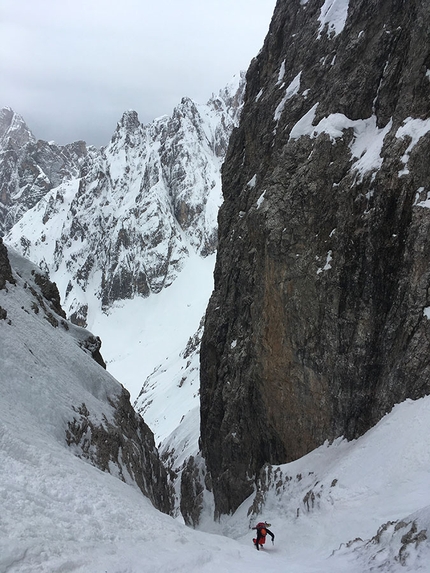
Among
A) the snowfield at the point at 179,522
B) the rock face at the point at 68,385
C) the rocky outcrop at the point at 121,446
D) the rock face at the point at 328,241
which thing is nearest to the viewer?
the snowfield at the point at 179,522

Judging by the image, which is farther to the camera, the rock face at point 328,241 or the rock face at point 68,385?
the rock face at point 68,385

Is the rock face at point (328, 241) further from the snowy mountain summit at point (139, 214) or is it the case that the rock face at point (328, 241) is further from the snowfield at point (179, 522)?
the snowy mountain summit at point (139, 214)

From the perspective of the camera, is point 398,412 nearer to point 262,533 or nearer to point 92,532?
point 262,533

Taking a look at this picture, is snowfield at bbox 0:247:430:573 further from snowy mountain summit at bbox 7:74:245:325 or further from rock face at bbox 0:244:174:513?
snowy mountain summit at bbox 7:74:245:325

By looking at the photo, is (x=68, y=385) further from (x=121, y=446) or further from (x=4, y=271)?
(x=4, y=271)

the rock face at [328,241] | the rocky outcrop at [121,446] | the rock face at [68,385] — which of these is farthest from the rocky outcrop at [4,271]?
the rock face at [328,241]

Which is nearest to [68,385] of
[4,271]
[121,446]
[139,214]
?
[121,446]

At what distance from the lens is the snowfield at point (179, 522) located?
8.84m

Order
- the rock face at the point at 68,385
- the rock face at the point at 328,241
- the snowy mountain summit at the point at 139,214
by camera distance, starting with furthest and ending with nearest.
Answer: the snowy mountain summit at the point at 139,214
the rock face at the point at 68,385
the rock face at the point at 328,241

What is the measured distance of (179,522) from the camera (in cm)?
1515

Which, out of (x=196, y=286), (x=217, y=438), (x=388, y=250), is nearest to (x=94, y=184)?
(x=196, y=286)

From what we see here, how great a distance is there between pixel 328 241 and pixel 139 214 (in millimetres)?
147177

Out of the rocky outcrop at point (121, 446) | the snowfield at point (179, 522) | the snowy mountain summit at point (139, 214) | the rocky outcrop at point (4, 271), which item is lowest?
the snowfield at point (179, 522)

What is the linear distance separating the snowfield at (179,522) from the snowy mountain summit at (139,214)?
444ft
